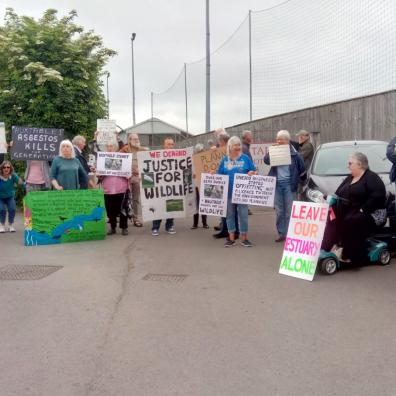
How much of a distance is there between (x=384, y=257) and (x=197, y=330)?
3549mm

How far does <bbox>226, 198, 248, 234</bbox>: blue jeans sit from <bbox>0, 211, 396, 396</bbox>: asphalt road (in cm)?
95

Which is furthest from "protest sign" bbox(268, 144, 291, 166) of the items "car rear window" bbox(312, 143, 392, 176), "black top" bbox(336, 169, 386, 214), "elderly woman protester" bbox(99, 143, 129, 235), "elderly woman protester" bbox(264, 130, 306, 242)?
"elderly woman protester" bbox(99, 143, 129, 235)

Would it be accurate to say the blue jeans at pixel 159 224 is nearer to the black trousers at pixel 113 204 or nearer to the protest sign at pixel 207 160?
the black trousers at pixel 113 204

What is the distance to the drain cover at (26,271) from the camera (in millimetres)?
7078

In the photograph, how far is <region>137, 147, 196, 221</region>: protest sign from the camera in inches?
411

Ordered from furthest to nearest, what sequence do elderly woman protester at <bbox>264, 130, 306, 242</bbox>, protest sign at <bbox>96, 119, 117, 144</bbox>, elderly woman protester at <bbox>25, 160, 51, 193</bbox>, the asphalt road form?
protest sign at <bbox>96, 119, 117, 144</bbox> < elderly woman protester at <bbox>25, 160, 51, 193</bbox> < elderly woman protester at <bbox>264, 130, 306, 242</bbox> < the asphalt road

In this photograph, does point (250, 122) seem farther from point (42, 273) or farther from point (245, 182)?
point (42, 273)

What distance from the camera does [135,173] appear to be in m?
11.3

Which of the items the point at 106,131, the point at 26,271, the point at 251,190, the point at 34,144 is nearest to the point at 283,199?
the point at 251,190

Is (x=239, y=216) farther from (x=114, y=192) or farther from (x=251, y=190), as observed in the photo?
(x=114, y=192)

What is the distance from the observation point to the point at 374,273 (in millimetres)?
7008

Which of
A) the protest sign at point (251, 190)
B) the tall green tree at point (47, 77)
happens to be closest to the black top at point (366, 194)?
the protest sign at point (251, 190)

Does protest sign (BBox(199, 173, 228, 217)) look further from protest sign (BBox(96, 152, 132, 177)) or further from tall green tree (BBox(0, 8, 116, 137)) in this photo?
tall green tree (BBox(0, 8, 116, 137))

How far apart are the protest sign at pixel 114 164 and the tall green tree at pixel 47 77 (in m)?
4.99
